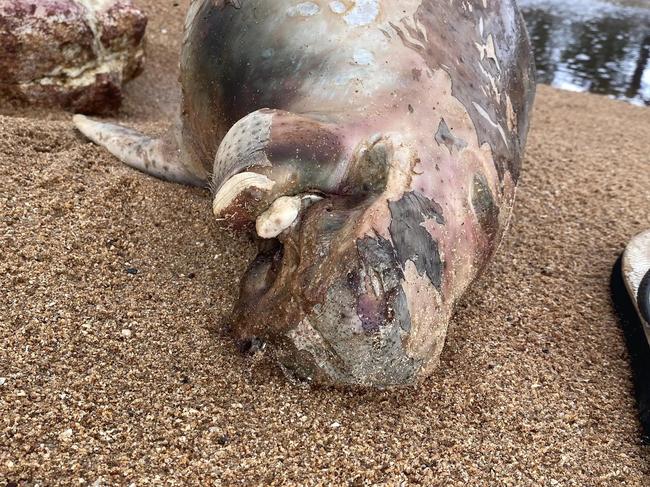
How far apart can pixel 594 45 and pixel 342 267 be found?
5993mm

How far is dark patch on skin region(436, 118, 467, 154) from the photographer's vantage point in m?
1.31

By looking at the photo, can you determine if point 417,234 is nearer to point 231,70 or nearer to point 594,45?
point 231,70

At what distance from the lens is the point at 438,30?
1.50 meters

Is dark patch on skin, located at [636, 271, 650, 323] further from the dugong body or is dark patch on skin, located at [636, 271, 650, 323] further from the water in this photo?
the water

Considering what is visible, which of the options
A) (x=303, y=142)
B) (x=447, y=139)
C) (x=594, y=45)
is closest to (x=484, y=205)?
(x=447, y=139)

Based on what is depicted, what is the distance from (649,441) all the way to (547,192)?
4.53 feet

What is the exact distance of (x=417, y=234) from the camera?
46.9 inches

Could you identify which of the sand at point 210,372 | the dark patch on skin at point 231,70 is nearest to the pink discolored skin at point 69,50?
the sand at point 210,372

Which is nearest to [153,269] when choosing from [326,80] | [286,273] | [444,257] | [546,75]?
[286,273]

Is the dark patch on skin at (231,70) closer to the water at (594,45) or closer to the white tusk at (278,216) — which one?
the white tusk at (278,216)

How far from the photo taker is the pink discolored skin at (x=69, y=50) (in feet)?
8.08

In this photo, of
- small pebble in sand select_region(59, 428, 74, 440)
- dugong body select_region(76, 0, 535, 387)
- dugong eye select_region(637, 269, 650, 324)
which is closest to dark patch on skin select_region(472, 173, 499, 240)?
dugong body select_region(76, 0, 535, 387)

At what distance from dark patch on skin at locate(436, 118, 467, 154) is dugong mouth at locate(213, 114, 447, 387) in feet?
0.34

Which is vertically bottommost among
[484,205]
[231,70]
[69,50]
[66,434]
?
[69,50]
